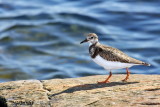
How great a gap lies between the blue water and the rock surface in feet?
27.8

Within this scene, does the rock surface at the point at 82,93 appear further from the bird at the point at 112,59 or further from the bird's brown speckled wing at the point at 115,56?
the bird's brown speckled wing at the point at 115,56

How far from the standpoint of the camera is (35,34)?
76.6ft

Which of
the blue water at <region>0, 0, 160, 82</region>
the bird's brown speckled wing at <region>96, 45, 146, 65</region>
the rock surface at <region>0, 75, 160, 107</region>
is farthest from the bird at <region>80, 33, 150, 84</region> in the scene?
the blue water at <region>0, 0, 160, 82</region>

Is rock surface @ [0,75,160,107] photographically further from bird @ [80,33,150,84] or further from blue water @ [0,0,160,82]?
blue water @ [0,0,160,82]

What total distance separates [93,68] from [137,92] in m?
10.5

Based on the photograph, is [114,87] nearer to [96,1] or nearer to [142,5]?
[142,5]

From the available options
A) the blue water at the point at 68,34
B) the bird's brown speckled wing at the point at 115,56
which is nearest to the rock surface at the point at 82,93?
the bird's brown speckled wing at the point at 115,56

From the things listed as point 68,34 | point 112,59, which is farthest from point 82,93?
point 68,34

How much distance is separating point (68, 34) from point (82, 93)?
47.0ft

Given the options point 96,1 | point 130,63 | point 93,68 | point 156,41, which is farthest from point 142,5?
point 130,63

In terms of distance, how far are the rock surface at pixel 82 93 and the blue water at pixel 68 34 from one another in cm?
849

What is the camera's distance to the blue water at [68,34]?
19.6 m

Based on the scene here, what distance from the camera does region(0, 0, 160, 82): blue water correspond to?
19.6m

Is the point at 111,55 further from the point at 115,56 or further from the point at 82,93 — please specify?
the point at 82,93
